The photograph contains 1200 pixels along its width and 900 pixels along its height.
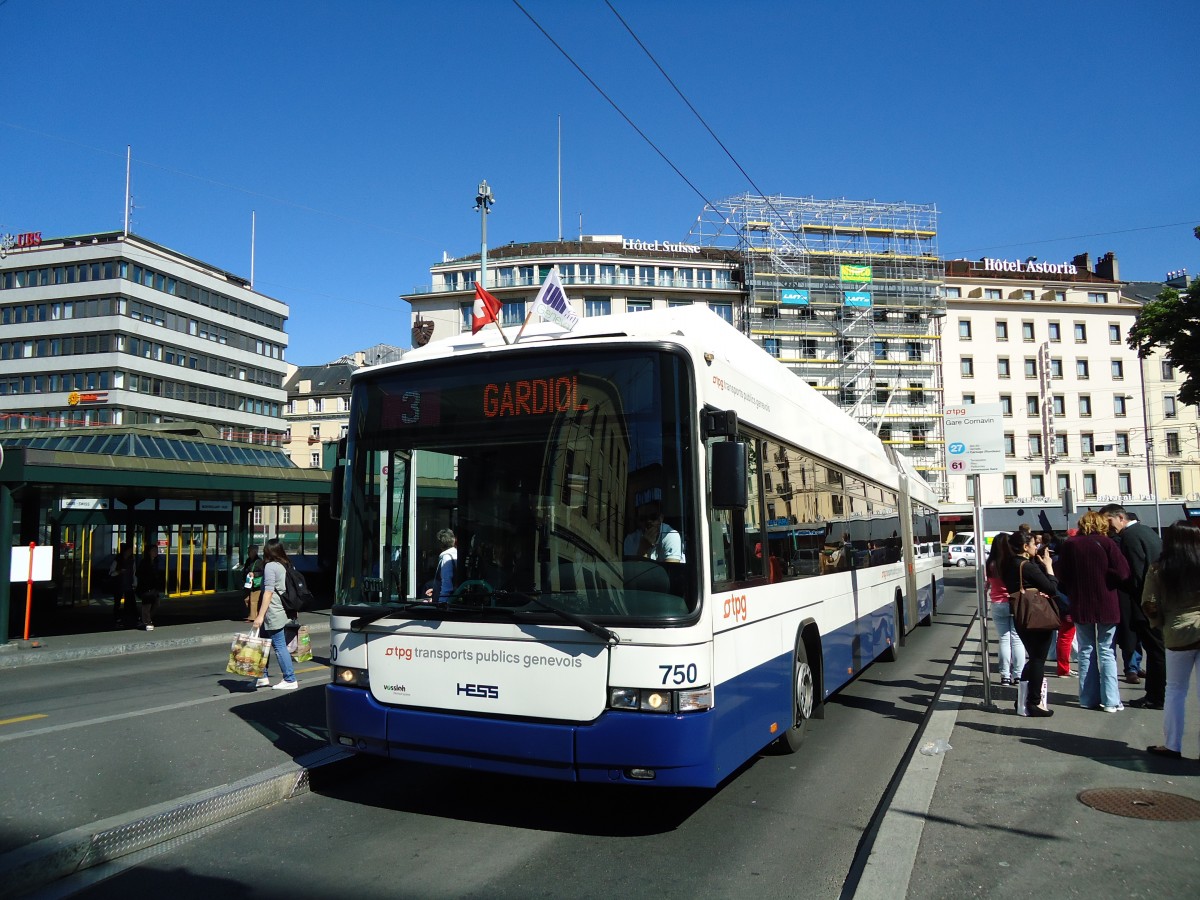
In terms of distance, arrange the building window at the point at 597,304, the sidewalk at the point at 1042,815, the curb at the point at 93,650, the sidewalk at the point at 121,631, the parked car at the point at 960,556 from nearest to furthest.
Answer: the sidewalk at the point at 1042,815, the curb at the point at 93,650, the sidewalk at the point at 121,631, the parked car at the point at 960,556, the building window at the point at 597,304

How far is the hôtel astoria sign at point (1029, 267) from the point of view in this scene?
79.9m

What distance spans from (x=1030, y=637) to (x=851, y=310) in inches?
2736

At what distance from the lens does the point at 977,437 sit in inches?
417

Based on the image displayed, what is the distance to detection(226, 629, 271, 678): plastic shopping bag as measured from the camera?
9.96 metres

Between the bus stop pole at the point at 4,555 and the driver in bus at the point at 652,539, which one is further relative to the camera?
the bus stop pole at the point at 4,555

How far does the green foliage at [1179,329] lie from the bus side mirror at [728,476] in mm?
Answer: 31861

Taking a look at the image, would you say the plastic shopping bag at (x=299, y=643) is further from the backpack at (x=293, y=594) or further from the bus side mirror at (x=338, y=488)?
the bus side mirror at (x=338, y=488)

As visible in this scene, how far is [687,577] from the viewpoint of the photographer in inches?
208

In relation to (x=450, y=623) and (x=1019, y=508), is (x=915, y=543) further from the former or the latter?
(x=1019, y=508)

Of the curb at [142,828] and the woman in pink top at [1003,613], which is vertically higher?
the woman in pink top at [1003,613]

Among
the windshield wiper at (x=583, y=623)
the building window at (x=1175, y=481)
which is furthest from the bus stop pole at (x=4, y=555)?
the building window at (x=1175, y=481)

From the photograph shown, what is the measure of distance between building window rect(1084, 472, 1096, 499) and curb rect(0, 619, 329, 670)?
7106 cm

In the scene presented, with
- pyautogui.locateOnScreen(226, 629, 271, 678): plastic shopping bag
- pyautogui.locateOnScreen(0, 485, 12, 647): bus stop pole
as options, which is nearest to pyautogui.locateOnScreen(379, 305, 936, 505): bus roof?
pyautogui.locateOnScreen(226, 629, 271, 678): plastic shopping bag

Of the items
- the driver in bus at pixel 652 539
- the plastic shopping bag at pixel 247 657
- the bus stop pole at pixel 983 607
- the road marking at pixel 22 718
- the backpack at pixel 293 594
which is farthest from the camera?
the backpack at pixel 293 594
